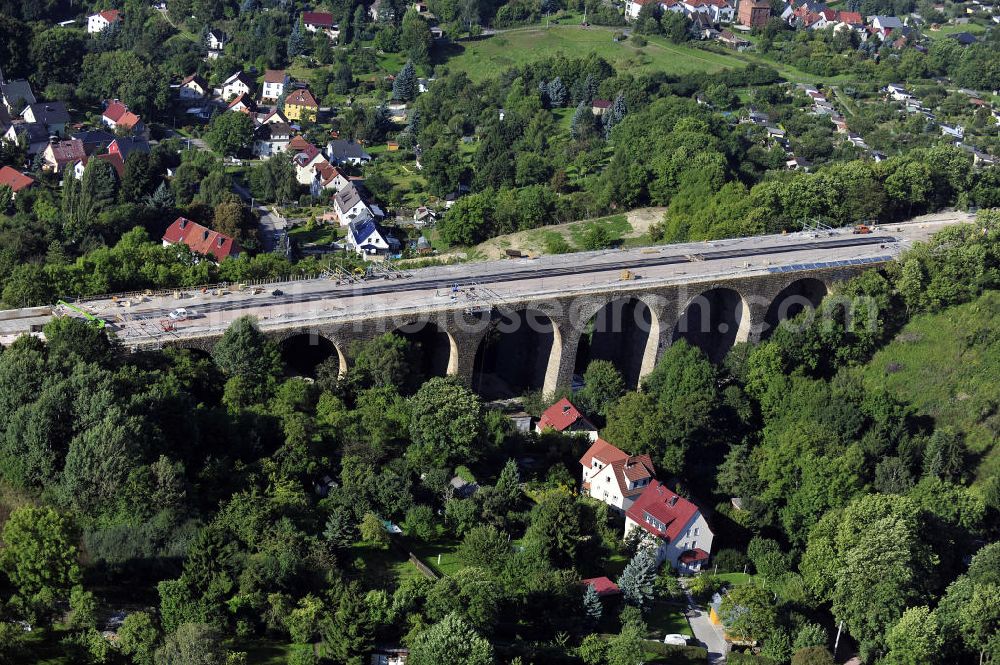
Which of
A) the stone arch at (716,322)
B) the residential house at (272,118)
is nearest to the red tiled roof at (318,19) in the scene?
the residential house at (272,118)

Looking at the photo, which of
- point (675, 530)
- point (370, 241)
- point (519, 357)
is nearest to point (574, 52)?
point (370, 241)

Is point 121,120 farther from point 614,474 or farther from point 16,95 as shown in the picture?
point 614,474

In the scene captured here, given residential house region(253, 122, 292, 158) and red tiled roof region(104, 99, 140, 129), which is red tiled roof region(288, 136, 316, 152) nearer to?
residential house region(253, 122, 292, 158)

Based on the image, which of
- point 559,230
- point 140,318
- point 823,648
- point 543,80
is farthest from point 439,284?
point 543,80

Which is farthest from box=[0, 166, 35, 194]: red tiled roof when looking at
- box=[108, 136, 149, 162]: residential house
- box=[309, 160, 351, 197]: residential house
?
box=[309, 160, 351, 197]: residential house

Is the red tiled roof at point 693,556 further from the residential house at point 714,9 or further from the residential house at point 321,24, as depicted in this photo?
the residential house at point 714,9
